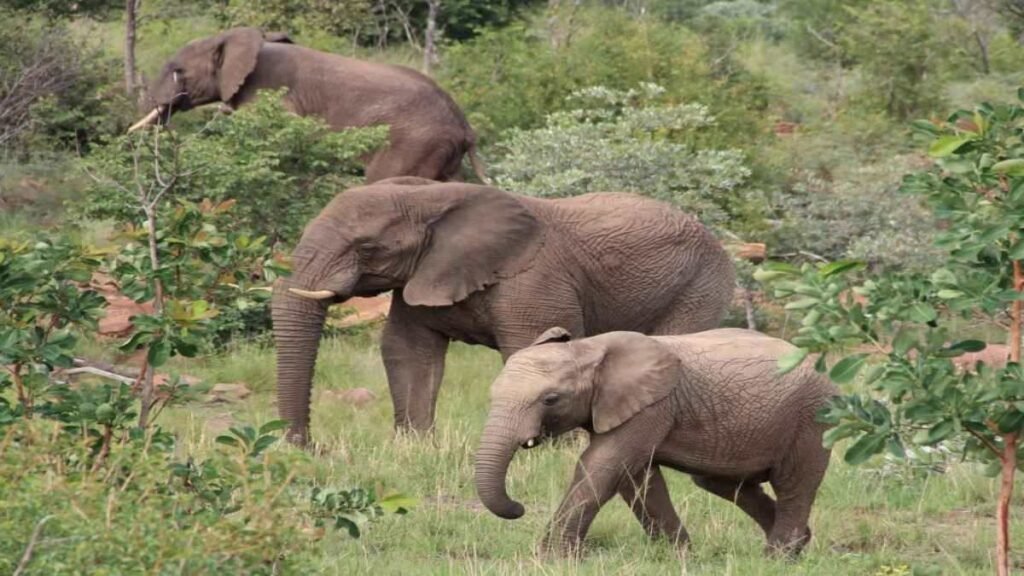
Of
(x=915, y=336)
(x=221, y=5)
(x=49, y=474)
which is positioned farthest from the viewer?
(x=221, y=5)

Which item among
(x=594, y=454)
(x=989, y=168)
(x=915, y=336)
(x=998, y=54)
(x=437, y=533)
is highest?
(x=989, y=168)

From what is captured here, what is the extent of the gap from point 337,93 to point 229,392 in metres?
3.88

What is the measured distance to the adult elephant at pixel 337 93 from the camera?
16.9 meters

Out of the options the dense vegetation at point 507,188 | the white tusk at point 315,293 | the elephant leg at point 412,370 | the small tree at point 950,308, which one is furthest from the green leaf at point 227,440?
the elephant leg at point 412,370

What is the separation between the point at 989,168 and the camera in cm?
670

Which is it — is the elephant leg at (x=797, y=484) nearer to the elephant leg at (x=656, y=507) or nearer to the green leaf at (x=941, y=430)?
the elephant leg at (x=656, y=507)

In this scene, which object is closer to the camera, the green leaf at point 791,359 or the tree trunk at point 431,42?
the green leaf at point 791,359

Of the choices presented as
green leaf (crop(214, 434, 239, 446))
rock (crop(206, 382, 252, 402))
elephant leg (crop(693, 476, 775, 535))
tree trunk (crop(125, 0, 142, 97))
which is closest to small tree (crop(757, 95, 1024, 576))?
green leaf (crop(214, 434, 239, 446))

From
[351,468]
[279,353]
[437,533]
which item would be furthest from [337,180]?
[437,533]

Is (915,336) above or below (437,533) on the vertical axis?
above

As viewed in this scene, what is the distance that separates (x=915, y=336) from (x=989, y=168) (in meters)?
0.58

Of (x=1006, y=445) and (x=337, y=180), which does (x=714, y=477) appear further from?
(x=337, y=180)

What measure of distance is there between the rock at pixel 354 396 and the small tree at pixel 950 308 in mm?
7243

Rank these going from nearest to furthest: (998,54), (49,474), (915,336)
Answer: (49,474)
(915,336)
(998,54)
